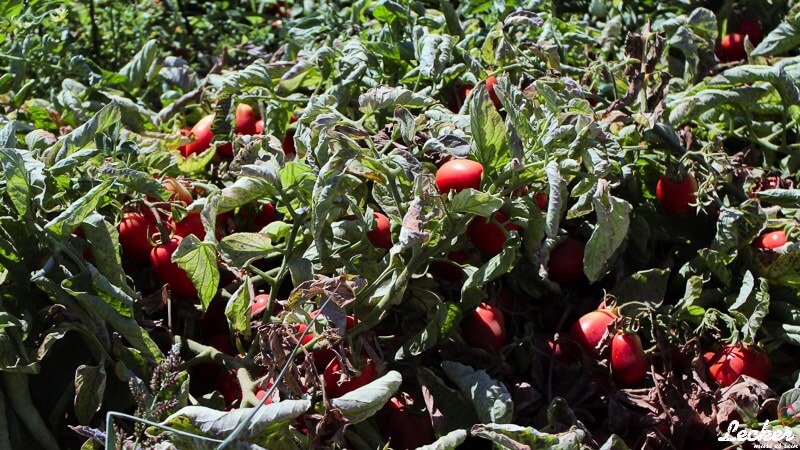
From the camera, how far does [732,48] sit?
6.31 ft

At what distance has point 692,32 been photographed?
167 centimetres

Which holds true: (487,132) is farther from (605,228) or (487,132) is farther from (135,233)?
(135,233)

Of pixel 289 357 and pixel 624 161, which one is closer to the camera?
pixel 289 357

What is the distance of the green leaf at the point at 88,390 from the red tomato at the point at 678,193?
2.86ft

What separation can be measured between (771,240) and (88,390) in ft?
3.28

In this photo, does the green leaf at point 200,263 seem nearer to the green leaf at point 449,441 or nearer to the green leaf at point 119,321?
the green leaf at point 119,321

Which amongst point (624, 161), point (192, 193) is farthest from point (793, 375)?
point (192, 193)

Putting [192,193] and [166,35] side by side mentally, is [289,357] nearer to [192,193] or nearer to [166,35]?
[192,193]

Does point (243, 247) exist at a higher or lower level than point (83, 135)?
lower

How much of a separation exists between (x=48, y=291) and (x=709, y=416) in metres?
0.87

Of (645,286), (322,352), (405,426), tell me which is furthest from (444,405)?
(645,286)

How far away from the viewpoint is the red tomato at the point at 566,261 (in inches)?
53.7

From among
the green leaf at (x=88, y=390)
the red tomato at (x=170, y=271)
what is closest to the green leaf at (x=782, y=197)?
the red tomato at (x=170, y=271)

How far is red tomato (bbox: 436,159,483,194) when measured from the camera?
1.16 m
